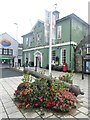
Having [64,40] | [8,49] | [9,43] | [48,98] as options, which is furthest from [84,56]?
[9,43]

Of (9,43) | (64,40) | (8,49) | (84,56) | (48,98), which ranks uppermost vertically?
(9,43)

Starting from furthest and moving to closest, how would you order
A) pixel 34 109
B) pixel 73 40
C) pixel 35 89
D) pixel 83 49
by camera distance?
pixel 73 40 → pixel 83 49 → pixel 35 89 → pixel 34 109

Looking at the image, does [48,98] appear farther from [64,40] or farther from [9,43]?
[9,43]

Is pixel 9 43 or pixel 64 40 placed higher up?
pixel 9 43

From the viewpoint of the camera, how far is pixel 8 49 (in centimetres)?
3178

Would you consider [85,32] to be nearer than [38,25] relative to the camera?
Yes

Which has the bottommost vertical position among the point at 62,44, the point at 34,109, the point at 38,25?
the point at 34,109

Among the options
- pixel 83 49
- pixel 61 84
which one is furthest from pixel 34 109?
pixel 83 49

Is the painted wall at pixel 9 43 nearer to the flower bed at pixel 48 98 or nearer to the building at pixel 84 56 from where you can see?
the building at pixel 84 56

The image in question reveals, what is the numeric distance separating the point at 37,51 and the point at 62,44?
595 centimetres

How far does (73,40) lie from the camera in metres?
16.2

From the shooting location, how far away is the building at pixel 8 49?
3086cm

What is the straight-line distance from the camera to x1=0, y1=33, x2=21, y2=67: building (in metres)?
30.9

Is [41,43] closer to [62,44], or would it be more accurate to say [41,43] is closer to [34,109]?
[62,44]
